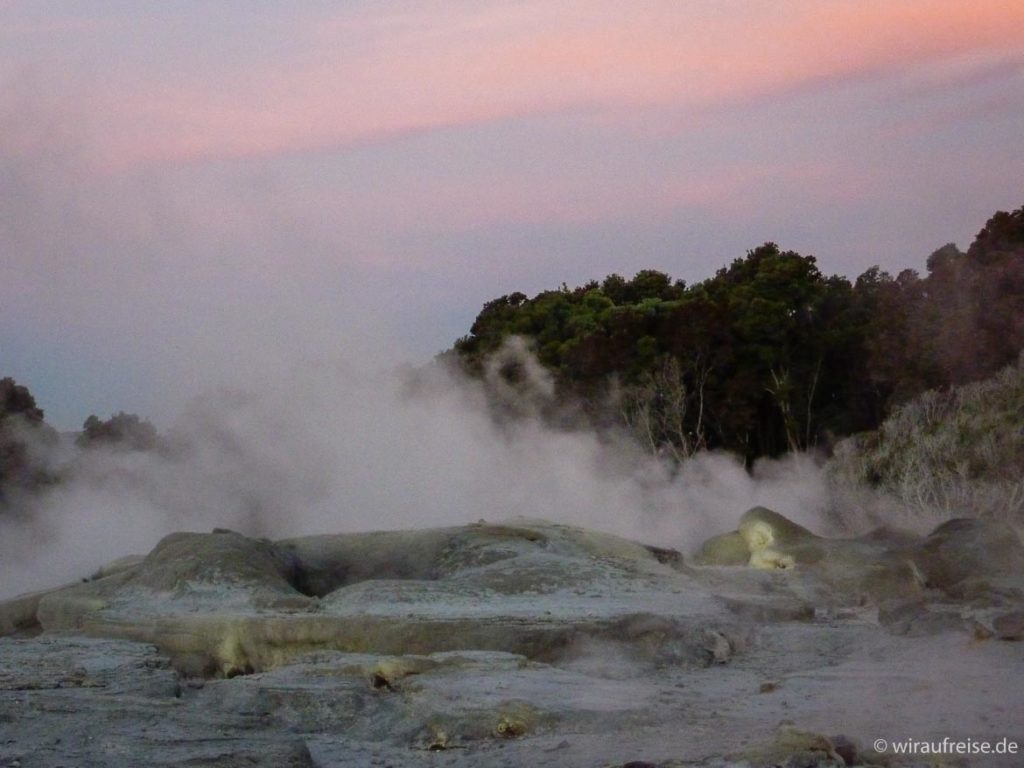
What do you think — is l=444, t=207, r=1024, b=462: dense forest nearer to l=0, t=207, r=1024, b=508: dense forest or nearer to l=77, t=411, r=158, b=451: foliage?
l=0, t=207, r=1024, b=508: dense forest

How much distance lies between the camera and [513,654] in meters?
13.6

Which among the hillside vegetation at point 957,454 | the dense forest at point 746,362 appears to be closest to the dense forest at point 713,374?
the dense forest at point 746,362

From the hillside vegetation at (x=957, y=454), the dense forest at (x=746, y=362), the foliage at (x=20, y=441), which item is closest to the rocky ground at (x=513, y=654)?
the hillside vegetation at (x=957, y=454)

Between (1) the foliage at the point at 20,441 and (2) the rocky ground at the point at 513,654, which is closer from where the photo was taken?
(2) the rocky ground at the point at 513,654

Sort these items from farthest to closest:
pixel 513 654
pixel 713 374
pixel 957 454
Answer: pixel 713 374 → pixel 957 454 → pixel 513 654

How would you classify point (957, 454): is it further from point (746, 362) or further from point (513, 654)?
point (513, 654)

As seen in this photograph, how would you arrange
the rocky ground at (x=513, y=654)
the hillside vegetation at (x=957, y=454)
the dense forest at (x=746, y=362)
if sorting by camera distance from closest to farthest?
the rocky ground at (x=513, y=654) → the hillside vegetation at (x=957, y=454) → the dense forest at (x=746, y=362)

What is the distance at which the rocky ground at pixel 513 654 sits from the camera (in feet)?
34.0

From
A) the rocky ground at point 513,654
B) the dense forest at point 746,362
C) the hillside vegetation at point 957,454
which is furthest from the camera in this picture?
the dense forest at point 746,362

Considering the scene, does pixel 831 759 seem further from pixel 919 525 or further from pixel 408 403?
pixel 408 403

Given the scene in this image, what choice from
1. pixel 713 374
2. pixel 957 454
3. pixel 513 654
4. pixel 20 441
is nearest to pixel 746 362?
pixel 713 374

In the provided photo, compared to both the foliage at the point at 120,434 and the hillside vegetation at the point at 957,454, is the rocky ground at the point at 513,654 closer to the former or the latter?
the hillside vegetation at the point at 957,454

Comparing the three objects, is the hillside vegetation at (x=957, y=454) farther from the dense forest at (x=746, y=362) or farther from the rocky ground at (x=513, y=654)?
the rocky ground at (x=513, y=654)

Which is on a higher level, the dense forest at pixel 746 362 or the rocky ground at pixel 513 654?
the dense forest at pixel 746 362
